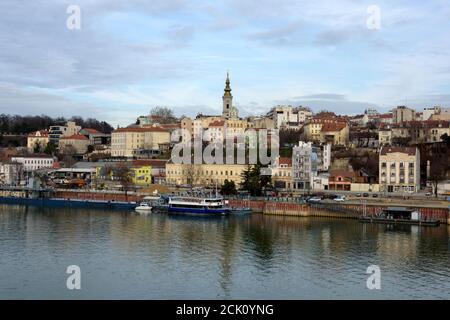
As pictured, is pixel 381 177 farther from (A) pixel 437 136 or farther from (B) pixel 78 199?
(B) pixel 78 199

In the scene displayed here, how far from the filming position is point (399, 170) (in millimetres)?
29000

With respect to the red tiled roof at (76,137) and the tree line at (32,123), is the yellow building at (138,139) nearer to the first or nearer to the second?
the red tiled roof at (76,137)

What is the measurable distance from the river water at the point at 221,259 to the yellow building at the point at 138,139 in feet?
75.9

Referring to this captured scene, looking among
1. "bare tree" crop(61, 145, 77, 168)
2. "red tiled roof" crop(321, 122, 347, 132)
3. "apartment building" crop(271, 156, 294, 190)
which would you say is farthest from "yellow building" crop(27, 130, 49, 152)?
"apartment building" crop(271, 156, 294, 190)

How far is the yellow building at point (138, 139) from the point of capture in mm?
46875

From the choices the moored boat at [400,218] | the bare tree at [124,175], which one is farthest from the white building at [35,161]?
the moored boat at [400,218]

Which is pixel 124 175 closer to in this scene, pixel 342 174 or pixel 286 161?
pixel 286 161

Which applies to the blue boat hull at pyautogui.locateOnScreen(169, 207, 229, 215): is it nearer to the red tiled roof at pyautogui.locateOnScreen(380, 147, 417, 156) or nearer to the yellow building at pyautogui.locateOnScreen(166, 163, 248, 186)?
the yellow building at pyautogui.locateOnScreen(166, 163, 248, 186)

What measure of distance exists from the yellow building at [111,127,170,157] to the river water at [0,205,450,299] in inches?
911

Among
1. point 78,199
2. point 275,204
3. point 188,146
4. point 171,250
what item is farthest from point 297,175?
point 171,250

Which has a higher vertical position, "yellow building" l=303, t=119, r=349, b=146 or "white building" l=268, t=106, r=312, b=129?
"white building" l=268, t=106, r=312, b=129

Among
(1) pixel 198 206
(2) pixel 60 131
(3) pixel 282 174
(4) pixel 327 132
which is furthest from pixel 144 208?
(2) pixel 60 131

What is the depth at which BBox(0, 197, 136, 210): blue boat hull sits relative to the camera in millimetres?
29953

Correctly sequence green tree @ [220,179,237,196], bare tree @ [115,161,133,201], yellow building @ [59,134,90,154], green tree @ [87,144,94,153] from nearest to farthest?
green tree @ [220,179,237,196] → bare tree @ [115,161,133,201] → yellow building @ [59,134,90,154] → green tree @ [87,144,94,153]
